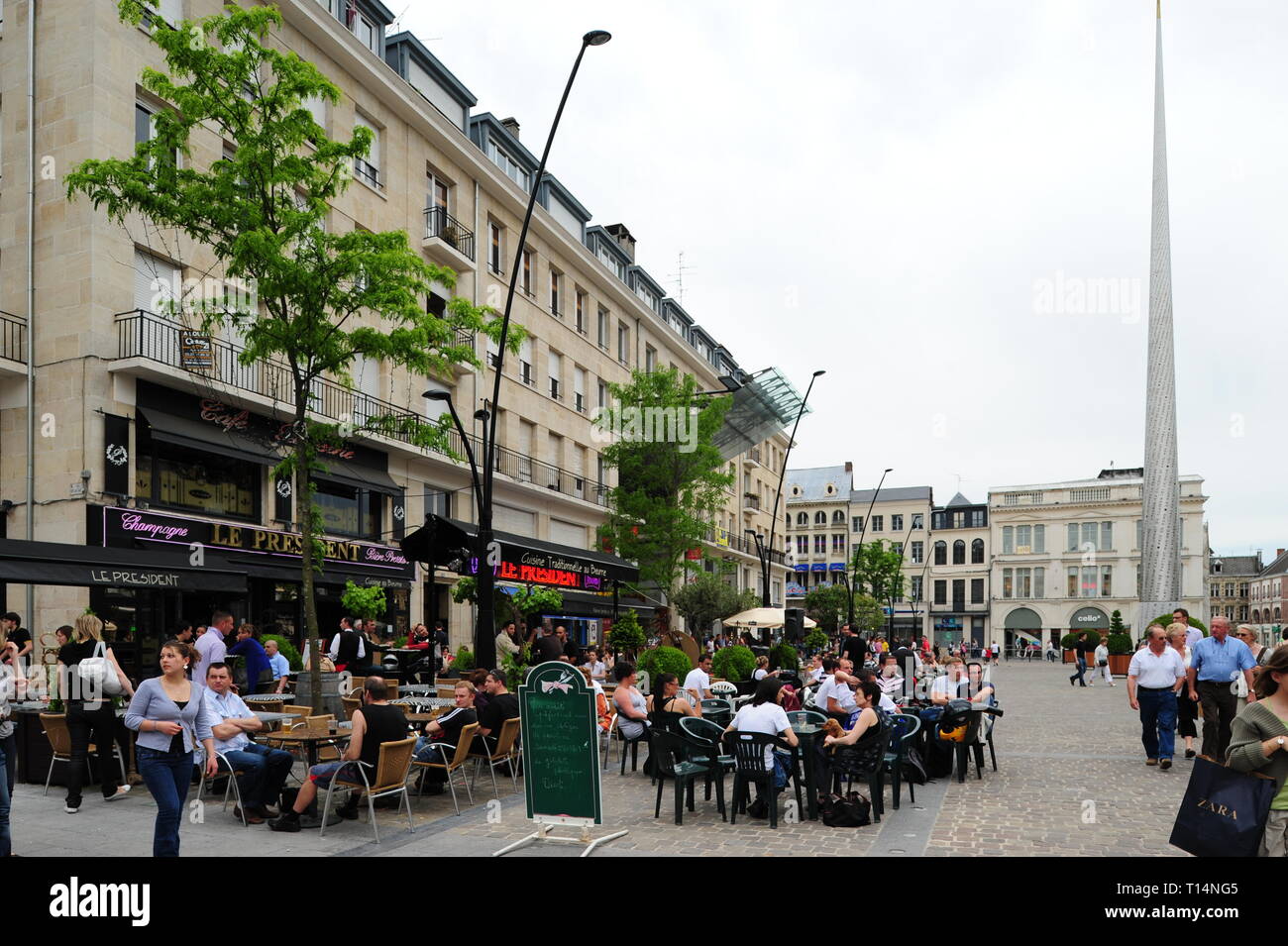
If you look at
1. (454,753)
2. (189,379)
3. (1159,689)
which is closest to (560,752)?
(454,753)

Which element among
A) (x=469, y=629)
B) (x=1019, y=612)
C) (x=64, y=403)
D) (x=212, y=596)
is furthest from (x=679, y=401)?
(x=1019, y=612)

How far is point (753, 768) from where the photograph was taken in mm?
9102

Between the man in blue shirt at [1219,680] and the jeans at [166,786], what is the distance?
10699mm

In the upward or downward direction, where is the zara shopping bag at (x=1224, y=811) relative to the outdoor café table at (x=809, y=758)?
upward

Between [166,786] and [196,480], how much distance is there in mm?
15173

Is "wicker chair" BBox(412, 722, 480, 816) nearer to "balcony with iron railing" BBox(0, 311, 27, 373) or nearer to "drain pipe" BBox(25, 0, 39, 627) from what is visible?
"drain pipe" BBox(25, 0, 39, 627)

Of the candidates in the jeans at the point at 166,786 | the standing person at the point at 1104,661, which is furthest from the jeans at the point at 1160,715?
the standing person at the point at 1104,661

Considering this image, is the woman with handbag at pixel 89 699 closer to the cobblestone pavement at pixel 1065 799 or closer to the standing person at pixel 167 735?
the standing person at pixel 167 735

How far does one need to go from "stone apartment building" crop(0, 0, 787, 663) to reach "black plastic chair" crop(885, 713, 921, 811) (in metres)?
7.84

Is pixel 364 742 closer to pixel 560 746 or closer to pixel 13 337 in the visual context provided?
pixel 560 746

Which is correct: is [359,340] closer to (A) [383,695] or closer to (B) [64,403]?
(A) [383,695]

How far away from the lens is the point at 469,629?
29.2 metres

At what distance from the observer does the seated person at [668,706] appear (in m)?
10.5
